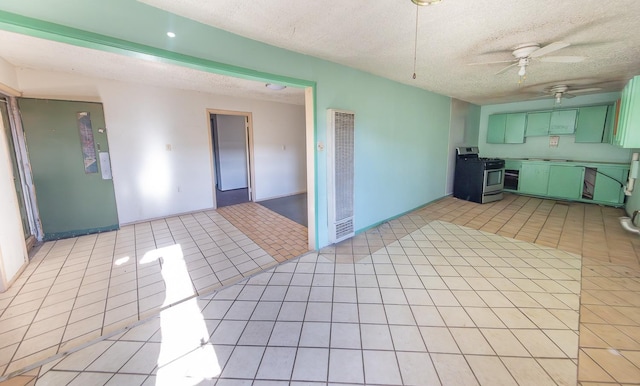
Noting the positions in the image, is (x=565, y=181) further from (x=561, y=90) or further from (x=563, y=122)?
(x=561, y=90)

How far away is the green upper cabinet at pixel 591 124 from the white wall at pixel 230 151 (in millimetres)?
7630

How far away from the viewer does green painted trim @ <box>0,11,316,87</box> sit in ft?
4.53

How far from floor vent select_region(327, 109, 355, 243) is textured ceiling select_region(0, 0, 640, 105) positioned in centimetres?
73

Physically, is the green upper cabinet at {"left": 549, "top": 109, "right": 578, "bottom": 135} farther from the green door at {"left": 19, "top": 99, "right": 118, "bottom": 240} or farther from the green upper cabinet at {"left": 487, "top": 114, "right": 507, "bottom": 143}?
the green door at {"left": 19, "top": 99, "right": 118, "bottom": 240}

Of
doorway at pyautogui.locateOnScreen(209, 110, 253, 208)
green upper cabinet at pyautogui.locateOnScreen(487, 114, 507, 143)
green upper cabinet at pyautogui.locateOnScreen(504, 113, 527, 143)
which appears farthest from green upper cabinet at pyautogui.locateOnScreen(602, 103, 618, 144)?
doorway at pyautogui.locateOnScreen(209, 110, 253, 208)

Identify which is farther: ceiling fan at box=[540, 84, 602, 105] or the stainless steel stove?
the stainless steel stove

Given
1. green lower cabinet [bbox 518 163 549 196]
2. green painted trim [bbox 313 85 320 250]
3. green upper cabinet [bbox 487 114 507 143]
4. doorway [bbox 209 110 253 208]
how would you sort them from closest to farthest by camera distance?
green painted trim [bbox 313 85 320 250], green lower cabinet [bbox 518 163 549 196], green upper cabinet [bbox 487 114 507 143], doorway [bbox 209 110 253 208]

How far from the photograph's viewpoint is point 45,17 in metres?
1.44

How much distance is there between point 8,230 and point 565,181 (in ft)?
29.3

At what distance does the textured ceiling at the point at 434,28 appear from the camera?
69.2 inches

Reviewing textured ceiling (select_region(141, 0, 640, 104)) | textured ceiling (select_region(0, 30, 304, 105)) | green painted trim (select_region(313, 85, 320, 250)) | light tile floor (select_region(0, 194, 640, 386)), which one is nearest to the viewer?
light tile floor (select_region(0, 194, 640, 386))

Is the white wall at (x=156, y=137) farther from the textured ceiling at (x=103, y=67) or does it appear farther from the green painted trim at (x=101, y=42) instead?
the green painted trim at (x=101, y=42)

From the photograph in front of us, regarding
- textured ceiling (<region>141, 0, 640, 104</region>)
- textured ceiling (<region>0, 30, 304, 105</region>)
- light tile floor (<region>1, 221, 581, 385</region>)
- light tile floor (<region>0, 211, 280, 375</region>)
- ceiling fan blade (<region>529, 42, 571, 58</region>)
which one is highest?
textured ceiling (<region>0, 30, 304, 105</region>)

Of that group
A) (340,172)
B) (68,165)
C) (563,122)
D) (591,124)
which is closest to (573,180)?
(591,124)
